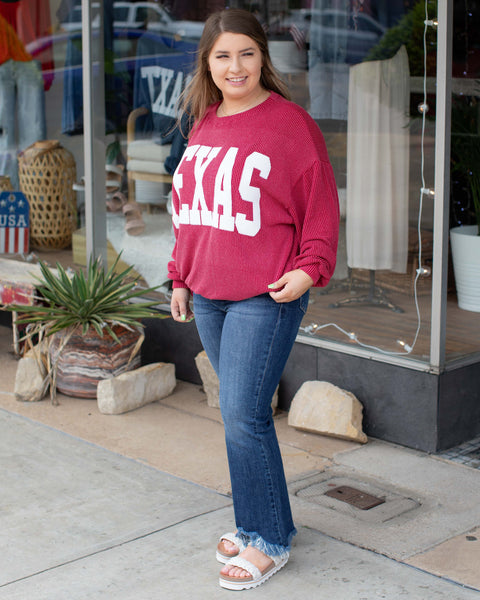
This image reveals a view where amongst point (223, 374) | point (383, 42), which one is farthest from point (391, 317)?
point (223, 374)

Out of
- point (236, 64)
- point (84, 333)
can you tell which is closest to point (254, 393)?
point (236, 64)

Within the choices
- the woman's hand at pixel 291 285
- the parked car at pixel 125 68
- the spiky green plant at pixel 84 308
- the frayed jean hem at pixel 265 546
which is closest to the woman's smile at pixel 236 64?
the woman's hand at pixel 291 285

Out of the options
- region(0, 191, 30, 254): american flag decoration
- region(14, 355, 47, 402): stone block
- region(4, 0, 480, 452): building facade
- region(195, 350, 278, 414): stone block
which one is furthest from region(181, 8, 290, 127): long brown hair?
region(0, 191, 30, 254): american flag decoration

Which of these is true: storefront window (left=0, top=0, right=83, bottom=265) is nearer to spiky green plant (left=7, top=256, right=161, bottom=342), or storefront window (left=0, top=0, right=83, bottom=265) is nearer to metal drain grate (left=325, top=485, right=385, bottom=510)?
spiky green plant (left=7, top=256, right=161, bottom=342)

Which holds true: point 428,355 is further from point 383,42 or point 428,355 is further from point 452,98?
point 383,42

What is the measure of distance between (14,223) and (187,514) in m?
3.63

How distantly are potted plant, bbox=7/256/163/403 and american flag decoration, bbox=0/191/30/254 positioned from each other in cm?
148

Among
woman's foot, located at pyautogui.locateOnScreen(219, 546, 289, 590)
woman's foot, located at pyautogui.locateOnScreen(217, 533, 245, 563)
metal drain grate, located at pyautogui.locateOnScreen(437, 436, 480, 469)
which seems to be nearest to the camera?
woman's foot, located at pyautogui.locateOnScreen(219, 546, 289, 590)

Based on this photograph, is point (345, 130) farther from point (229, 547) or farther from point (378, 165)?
point (229, 547)

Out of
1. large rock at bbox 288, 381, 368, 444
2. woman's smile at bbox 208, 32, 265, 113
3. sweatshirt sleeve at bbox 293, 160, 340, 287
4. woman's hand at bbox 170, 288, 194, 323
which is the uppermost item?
woman's smile at bbox 208, 32, 265, 113

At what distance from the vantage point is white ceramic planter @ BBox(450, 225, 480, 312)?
4.55m

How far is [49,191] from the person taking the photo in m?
6.44

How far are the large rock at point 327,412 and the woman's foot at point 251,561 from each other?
138 centimetres

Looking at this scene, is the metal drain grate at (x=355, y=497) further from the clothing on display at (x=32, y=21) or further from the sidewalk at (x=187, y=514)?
the clothing on display at (x=32, y=21)
